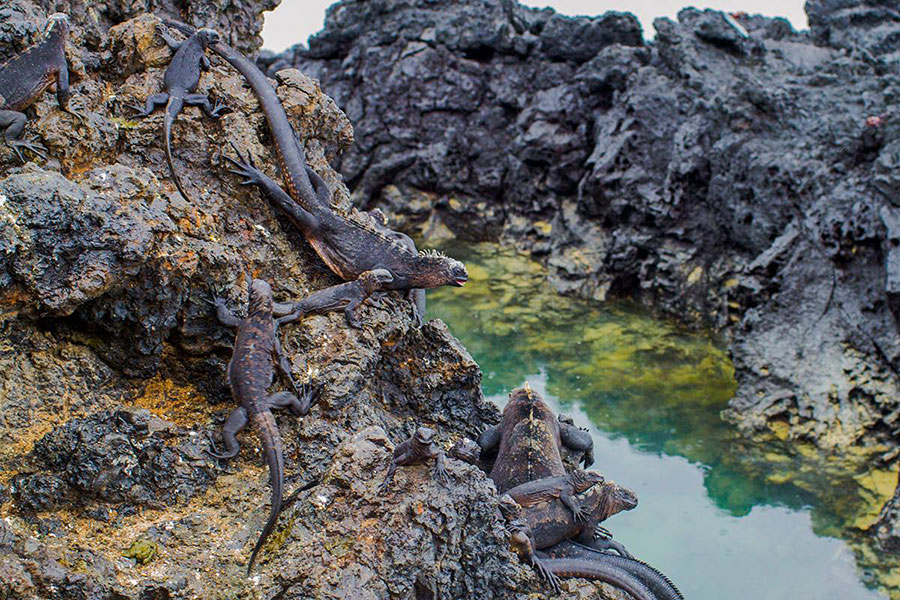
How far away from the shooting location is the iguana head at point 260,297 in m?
4.49

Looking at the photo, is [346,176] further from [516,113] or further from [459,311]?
[459,311]

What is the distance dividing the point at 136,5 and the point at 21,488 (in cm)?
379

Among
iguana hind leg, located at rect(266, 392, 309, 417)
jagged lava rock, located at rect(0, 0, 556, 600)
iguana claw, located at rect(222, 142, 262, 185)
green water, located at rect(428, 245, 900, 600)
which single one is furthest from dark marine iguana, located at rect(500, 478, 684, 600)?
iguana claw, located at rect(222, 142, 262, 185)

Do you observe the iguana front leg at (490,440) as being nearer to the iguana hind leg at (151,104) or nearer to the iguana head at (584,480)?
the iguana head at (584,480)

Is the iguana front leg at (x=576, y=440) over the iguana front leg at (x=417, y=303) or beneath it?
beneath

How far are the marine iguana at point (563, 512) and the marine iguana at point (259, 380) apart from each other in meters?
1.53

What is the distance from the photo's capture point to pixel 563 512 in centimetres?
494

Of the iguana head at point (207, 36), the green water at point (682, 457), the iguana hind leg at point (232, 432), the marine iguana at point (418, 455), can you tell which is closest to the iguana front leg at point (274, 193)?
the iguana head at point (207, 36)

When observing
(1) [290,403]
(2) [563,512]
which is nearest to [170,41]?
(1) [290,403]

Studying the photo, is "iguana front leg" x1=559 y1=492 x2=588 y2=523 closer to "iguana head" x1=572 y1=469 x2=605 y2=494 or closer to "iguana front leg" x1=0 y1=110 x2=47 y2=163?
"iguana head" x1=572 y1=469 x2=605 y2=494

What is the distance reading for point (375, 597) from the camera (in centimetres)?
363

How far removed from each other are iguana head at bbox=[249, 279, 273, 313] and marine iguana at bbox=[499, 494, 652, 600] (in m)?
1.74

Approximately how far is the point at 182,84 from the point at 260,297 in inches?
63.0

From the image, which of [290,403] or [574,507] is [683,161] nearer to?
[574,507]
